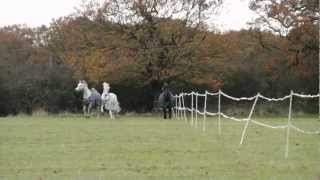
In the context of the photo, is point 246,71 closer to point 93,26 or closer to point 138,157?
point 93,26

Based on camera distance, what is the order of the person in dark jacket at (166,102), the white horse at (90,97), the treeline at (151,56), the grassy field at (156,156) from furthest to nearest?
the treeline at (151,56) → the white horse at (90,97) → the person in dark jacket at (166,102) → the grassy field at (156,156)

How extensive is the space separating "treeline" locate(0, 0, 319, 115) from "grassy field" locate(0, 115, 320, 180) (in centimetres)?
2840

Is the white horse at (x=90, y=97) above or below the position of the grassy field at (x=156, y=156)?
below

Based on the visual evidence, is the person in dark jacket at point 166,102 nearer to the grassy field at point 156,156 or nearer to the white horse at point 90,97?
the white horse at point 90,97

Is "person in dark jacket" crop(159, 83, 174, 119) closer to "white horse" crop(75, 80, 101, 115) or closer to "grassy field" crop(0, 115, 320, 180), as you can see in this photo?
"white horse" crop(75, 80, 101, 115)

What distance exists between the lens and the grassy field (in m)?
11.9

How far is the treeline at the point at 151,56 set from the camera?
49.6 meters

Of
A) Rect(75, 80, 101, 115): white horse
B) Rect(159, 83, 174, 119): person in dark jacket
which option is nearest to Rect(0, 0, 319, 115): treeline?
Rect(75, 80, 101, 115): white horse

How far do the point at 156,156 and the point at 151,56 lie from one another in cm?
3508

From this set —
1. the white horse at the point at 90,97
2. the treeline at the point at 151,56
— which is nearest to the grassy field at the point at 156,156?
the white horse at the point at 90,97

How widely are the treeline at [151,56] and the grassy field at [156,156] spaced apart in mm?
28398

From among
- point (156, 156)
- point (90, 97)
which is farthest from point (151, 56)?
point (156, 156)

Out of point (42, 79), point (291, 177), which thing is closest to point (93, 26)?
point (42, 79)

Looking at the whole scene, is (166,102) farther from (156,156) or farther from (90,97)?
(156,156)
